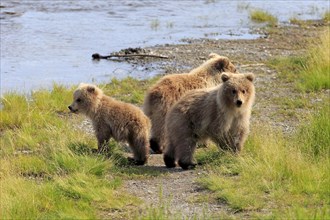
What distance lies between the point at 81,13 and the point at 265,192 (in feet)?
64.2

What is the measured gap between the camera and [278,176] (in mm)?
7879

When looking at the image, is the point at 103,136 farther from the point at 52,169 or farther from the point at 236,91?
the point at 236,91

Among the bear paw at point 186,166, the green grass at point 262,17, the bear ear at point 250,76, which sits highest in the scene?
the bear ear at point 250,76

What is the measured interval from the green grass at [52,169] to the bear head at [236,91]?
1.31m

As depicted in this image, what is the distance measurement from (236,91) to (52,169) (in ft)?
8.05

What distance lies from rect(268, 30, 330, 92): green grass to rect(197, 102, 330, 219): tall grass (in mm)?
4523

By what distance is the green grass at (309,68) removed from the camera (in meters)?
14.0

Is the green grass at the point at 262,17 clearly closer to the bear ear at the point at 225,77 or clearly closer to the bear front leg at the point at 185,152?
the bear ear at the point at 225,77

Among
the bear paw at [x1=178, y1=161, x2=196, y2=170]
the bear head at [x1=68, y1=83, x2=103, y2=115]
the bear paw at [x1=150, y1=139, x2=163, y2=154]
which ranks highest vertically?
the bear head at [x1=68, y1=83, x2=103, y2=115]

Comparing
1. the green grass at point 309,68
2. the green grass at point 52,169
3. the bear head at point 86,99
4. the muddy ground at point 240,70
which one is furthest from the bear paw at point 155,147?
the green grass at point 309,68

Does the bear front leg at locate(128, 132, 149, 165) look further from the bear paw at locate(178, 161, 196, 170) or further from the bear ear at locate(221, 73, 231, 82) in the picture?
the bear ear at locate(221, 73, 231, 82)

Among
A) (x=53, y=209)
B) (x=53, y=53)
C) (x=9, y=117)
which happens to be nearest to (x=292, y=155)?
(x=53, y=209)

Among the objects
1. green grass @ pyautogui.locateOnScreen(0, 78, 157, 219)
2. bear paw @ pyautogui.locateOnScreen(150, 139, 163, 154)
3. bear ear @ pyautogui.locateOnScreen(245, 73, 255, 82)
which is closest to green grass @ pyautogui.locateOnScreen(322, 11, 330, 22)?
green grass @ pyautogui.locateOnScreen(0, 78, 157, 219)

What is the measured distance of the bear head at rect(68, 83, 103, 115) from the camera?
9.80 metres
